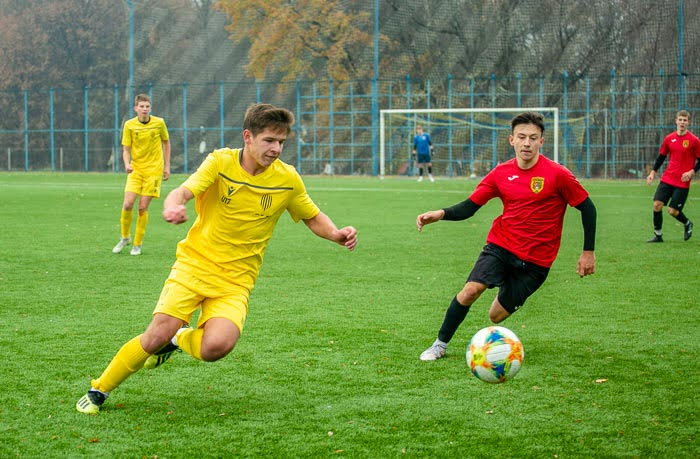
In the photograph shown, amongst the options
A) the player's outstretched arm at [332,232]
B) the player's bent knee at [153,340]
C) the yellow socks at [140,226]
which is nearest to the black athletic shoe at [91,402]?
the player's bent knee at [153,340]

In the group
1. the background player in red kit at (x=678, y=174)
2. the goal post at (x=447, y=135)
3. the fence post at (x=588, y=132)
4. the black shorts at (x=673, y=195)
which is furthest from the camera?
the goal post at (x=447, y=135)

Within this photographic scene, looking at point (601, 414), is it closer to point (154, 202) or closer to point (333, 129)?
point (154, 202)

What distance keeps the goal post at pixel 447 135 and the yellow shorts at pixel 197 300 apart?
29.3 meters

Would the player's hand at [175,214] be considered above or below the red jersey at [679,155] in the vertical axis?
below

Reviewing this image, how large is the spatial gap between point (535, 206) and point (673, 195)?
28.1ft

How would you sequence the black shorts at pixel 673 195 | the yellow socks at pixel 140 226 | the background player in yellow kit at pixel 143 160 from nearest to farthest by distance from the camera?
the yellow socks at pixel 140 226 → the background player in yellow kit at pixel 143 160 → the black shorts at pixel 673 195

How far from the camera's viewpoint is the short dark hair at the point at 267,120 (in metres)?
5.02

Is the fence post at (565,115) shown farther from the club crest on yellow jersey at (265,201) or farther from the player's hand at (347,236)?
the club crest on yellow jersey at (265,201)

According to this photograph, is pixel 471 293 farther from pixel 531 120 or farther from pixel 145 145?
pixel 145 145

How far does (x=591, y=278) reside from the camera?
10039mm

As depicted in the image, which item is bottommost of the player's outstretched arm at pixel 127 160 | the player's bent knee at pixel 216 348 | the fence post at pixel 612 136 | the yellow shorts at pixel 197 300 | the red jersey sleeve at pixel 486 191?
the player's bent knee at pixel 216 348

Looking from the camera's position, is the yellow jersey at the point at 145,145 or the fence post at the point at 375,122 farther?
the fence post at the point at 375,122

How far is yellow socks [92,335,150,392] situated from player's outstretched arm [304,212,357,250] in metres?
1.21

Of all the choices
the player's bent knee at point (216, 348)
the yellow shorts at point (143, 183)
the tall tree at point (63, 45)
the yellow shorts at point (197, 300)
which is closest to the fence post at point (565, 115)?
the yellow shorts at point (143, 183)
